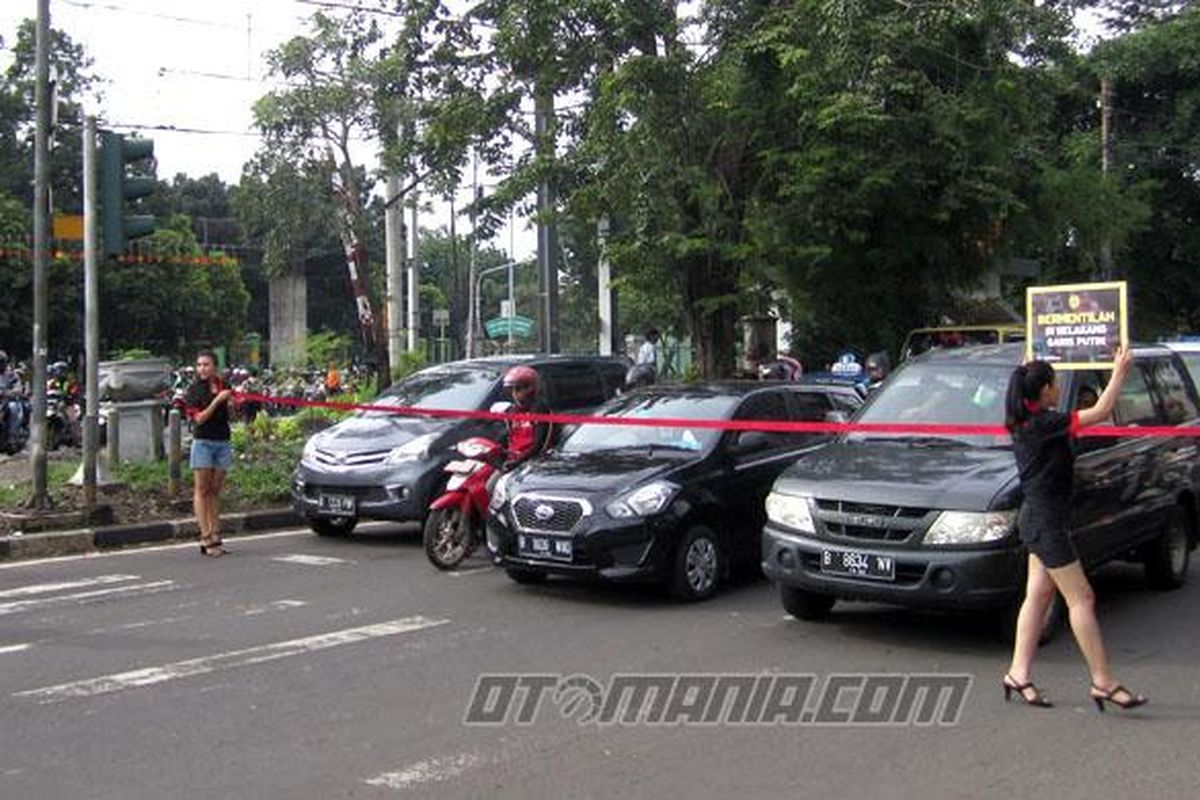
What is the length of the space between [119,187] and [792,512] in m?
7.92

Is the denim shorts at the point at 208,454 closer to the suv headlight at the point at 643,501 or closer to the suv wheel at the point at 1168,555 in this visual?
the suv headlight at the point at 643,501

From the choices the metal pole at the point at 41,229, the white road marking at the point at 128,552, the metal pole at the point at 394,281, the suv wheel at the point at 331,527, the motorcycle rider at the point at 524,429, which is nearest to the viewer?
the motorcycle rider at the point at 524,429

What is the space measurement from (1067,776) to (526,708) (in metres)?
2.46

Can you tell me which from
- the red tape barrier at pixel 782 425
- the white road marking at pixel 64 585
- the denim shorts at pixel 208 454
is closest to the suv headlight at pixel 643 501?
the red tape barrier at pixel 782 425

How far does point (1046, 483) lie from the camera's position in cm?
597

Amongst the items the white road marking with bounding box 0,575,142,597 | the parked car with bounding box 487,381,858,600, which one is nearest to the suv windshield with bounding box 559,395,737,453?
the parked car with bounding box 487,381,858,600

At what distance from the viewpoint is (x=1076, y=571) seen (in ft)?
19.2

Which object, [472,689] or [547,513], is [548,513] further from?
[472,689]

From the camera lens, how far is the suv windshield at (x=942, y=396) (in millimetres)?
8039

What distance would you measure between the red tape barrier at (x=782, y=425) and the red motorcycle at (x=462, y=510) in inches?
17.4

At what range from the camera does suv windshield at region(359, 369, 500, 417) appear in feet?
40.4

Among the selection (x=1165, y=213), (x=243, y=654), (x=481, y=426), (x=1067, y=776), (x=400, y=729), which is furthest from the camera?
(x=1165, y=213)

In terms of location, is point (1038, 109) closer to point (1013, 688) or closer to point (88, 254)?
point (88, 254)

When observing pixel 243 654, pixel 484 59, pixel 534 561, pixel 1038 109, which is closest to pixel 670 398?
pixel 534 561
